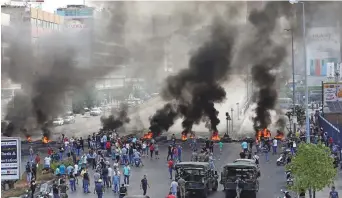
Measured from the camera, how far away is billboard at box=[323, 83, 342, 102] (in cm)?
5472

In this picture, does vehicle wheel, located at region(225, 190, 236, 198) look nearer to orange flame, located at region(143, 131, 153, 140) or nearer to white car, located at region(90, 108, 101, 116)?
orange flame, located at region(143, 131, 153, 140)

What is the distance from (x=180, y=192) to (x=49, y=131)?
27808mm

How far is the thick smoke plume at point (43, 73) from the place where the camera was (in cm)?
5844

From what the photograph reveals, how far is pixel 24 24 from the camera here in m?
77.3

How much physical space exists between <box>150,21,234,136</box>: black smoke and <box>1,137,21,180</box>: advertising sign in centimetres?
2998

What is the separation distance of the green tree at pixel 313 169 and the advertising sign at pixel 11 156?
30.1 ft

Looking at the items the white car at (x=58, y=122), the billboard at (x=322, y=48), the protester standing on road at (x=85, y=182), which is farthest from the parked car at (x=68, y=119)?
the protester standing on road at (x=85, y=182)

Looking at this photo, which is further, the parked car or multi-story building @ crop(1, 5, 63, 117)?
the parked car

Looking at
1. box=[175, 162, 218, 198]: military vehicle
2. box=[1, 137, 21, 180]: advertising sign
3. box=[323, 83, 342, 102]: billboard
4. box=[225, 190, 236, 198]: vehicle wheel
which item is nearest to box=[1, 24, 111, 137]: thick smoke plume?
box=[323, 83, 342, 102]: billboard

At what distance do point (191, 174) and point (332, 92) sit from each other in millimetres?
28829

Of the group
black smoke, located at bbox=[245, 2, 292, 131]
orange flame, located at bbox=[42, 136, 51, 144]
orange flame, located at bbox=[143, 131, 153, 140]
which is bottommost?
orange flame, located at bbox=[42, 136, 51, 144]

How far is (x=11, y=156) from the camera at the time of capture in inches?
915

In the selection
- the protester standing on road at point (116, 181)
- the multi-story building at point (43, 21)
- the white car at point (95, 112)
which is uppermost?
the multi-story building at point (43, 21)

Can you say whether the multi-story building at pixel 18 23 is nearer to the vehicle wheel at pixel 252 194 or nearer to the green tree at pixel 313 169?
the vehicle wheel at pixel 252 194
